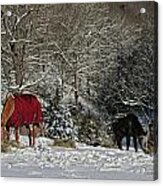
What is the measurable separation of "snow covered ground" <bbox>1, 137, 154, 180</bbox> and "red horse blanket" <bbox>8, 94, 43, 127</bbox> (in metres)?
0.04

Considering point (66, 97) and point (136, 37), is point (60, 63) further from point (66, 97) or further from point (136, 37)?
point (136, 37)

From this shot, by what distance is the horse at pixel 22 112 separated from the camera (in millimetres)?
1471

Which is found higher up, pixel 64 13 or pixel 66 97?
pixel 64 13

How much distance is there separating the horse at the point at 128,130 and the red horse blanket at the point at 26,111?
18 cm

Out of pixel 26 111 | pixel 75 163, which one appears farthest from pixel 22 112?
pixel 75 163

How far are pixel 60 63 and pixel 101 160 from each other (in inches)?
9.6

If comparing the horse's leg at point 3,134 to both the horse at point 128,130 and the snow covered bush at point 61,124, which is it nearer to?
the snow covered bush at point 61,124

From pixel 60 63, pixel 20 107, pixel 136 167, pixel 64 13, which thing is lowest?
pixel 136 167

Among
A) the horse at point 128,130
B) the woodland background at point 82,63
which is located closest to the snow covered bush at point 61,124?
the woodland background at point 82,63

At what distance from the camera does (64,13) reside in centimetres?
145

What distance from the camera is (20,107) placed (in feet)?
4.83

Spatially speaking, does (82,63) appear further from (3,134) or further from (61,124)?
(3,134)

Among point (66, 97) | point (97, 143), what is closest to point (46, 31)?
point (66, 97)

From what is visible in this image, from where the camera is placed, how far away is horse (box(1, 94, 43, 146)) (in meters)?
Result: 1.47
